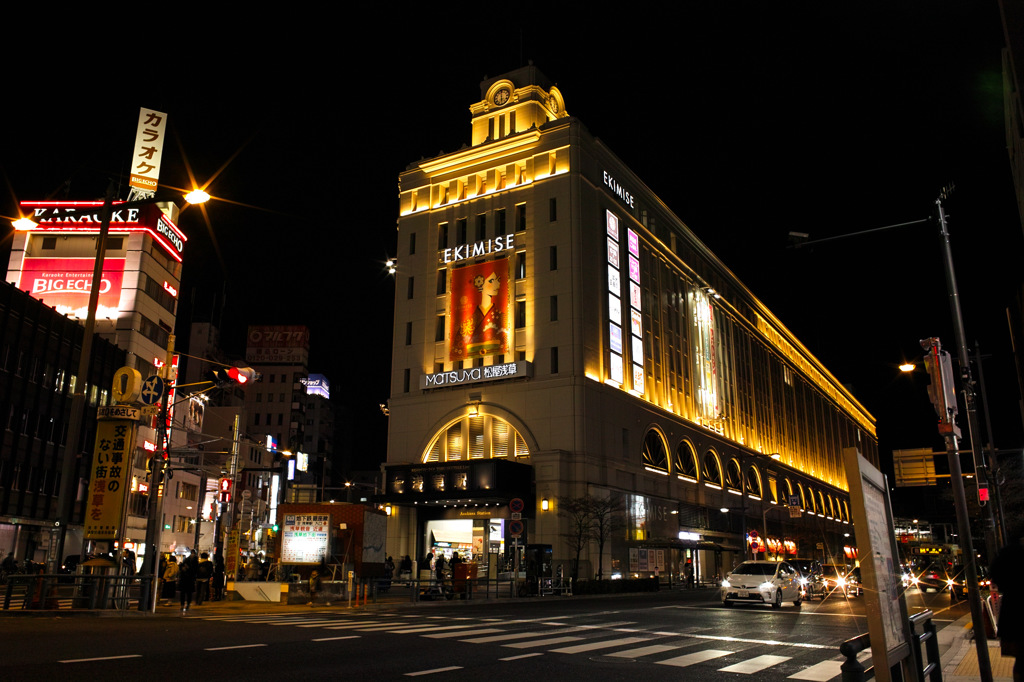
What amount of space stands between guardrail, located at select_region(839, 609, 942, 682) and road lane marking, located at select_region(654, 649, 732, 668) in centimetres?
507

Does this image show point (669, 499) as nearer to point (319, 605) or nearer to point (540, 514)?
point (540, 514)

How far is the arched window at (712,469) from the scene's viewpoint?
217ft

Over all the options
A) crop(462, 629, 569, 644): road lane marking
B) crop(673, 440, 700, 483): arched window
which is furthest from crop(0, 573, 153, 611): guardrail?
crop(673, 440, 700, 483): arched window

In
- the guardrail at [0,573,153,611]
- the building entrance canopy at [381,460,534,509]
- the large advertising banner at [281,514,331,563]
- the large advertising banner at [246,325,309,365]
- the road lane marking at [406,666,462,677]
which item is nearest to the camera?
the road lane marking at [406,666,462,677]

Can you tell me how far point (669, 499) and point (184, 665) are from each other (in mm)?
50440

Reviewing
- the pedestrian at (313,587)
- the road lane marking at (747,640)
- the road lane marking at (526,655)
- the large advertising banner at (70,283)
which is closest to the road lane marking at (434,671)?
the road lane marking at (526,655)

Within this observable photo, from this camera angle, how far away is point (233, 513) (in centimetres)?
4056

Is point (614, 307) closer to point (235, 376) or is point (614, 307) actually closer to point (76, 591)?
point (235, 376)

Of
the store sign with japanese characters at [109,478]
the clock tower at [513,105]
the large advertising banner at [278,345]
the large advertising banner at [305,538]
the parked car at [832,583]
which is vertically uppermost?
the clock tower at [513,105]

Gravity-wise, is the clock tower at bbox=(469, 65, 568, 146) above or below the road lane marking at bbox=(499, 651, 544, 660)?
above

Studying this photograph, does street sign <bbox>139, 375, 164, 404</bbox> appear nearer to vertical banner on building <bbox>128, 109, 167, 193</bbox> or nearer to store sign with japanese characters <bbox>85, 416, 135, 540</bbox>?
store sign with japanese characters <bbox>85, 416, 135, 540</bbox>

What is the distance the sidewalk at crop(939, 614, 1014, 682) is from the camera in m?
10.7

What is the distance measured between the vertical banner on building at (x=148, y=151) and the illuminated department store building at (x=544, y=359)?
24.4 meters

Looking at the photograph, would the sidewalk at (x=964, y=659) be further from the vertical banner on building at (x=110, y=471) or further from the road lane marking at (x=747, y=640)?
the vertical banner on building at (x=110, y=471)
